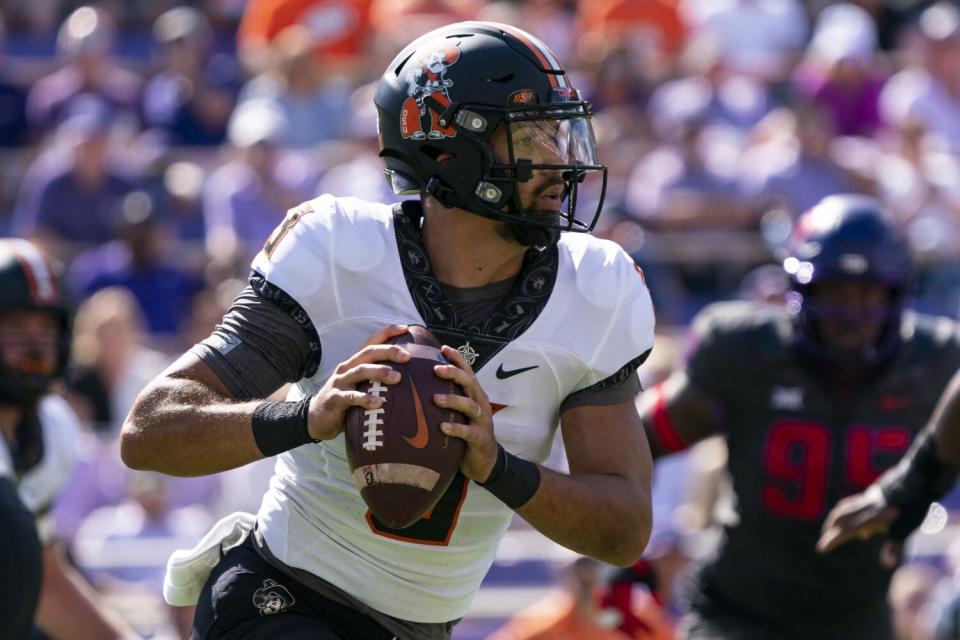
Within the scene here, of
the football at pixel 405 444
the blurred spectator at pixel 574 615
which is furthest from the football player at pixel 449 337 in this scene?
the blurred spectator at pixel 574 615

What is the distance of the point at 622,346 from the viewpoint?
327cm

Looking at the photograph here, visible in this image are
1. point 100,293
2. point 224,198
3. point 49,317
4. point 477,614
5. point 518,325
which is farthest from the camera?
point 224,198

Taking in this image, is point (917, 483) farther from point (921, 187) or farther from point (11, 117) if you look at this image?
point (11, 117)

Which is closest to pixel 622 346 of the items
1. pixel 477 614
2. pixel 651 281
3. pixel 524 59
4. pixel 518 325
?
pixel 518 325

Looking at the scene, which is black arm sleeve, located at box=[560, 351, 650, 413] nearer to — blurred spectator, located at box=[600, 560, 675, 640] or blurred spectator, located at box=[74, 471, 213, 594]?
blurred spectator, located at box=[600, 560, 675, 640]

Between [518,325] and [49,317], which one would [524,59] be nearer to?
[518,325]

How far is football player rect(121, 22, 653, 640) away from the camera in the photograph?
125 inches

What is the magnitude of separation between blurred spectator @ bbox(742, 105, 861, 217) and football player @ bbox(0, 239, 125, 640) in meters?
5.48

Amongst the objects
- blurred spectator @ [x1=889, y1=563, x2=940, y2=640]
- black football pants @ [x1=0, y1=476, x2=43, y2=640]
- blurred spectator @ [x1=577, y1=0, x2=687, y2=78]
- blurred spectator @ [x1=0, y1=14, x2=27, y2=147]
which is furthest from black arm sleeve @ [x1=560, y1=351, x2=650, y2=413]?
blurred spectator @ [x1=0, y1=14, x2=27, y2=147]

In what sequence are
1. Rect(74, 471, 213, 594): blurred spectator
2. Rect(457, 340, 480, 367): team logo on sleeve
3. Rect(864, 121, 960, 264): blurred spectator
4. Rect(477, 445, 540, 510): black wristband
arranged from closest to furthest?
Rect(477, 445, 540, 510): black wristband
Rect(457, 340, 480, 367): team logo on sleeve
Rect(74, 471, 213, 594): blurred spectator
Rect(864, 121, 960, 264): blurred spectator

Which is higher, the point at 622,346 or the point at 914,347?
the point at 622,346

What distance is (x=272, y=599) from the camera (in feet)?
10.6

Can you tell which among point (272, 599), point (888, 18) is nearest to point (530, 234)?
point (272, 599)

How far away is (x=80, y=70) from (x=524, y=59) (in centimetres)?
749
